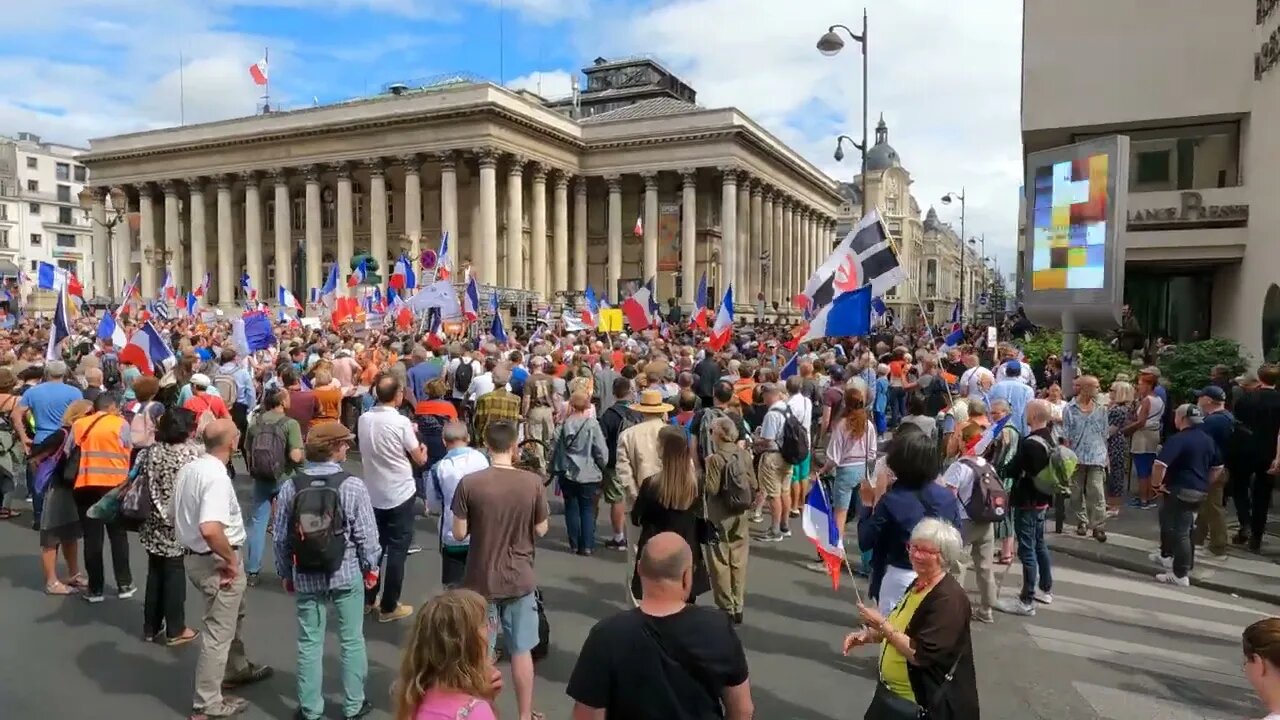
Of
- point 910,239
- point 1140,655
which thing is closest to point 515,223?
point 1140,655

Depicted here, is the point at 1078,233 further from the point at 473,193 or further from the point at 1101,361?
the point at 473,193

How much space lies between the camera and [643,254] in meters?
53.0

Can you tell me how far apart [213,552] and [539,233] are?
45.8 m

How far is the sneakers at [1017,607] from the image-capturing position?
7.40 metres

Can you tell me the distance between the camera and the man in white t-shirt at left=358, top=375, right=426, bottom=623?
6.82 meters

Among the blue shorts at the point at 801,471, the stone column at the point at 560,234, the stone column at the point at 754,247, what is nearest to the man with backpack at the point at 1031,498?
the blue shorts at the point at 801,471

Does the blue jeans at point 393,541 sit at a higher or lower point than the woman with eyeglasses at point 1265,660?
lower

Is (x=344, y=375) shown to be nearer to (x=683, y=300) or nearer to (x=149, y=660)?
(x=149, y=660)

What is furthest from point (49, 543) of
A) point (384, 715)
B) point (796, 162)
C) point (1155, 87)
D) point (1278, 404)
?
point (796, 162)

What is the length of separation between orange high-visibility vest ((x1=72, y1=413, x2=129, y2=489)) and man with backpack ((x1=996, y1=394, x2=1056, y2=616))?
7272 mm

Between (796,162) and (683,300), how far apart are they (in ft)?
53.5

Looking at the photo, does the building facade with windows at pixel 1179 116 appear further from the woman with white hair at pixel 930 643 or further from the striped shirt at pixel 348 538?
the striped shirt at pixel 348 538

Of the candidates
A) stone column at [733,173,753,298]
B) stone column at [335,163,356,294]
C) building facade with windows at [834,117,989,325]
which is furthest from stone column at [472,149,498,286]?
building facade with windows at [834,117,989,325]

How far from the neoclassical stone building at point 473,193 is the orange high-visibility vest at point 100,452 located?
127 ft
